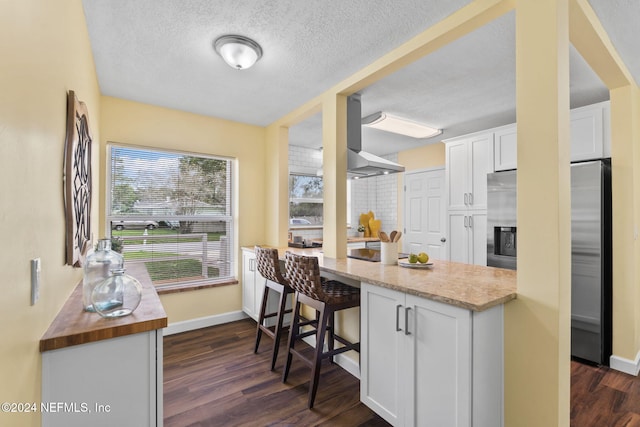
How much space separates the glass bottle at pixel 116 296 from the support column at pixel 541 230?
5.87 feet

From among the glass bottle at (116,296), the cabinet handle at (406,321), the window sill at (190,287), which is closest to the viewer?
the glass bottle at (116,296)

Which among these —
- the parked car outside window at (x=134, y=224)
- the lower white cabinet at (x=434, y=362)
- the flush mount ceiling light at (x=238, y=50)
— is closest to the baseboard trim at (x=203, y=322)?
the parked car outside window at (x=134, y=224)

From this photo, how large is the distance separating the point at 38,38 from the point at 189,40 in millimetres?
1198

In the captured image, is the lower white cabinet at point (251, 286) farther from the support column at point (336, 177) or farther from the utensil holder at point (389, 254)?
the utensil holder at point (389, 254)

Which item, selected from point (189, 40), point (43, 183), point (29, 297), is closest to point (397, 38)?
point (189, 40)

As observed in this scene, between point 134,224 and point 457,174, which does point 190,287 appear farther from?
point 457,174

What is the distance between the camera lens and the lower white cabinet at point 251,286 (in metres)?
3.36

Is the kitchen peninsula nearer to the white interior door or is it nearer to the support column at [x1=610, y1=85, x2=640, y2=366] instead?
the support column at [x1=610, y1=85, x2=640, y2=366]

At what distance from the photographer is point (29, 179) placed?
94cm

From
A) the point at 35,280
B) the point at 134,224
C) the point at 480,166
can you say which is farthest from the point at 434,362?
the point at 134,224

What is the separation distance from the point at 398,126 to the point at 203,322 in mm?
3280

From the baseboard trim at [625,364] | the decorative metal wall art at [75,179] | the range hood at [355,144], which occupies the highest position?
the range hood at [355,144]

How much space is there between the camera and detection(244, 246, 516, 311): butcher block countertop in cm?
144

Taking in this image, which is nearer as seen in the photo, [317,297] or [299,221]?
[317,297]
